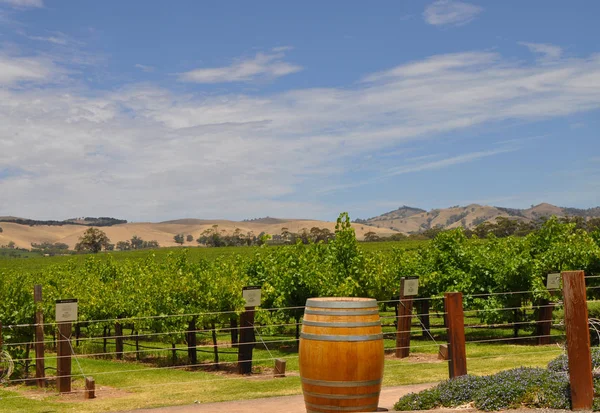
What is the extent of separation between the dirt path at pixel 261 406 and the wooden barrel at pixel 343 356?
1044 mm

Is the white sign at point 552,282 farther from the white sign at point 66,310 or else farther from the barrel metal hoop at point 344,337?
the white sign at point 66,310

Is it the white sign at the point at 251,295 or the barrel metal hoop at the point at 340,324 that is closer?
the barrel metal hoop at the point at 340,324

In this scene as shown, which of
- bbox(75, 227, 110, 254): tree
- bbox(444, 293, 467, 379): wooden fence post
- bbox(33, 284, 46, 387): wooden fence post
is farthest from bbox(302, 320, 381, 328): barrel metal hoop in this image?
bbox(75, 227, 110, 254): tree

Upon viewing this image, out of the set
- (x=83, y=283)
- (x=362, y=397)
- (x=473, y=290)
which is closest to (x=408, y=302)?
(x=473, y=290)

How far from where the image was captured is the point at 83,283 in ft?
70.3

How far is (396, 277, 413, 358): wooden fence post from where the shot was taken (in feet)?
46.2

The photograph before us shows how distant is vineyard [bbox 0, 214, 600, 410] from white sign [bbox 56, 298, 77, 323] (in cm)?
430

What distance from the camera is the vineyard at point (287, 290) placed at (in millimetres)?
15695

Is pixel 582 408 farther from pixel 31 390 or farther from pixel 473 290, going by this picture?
pixel 473 290

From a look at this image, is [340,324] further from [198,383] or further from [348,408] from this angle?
[198,383]

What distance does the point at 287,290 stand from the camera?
18.4m

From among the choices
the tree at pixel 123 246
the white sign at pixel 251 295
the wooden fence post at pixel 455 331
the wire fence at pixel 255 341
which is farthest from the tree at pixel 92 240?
the wooden fence post at pixel 455 331

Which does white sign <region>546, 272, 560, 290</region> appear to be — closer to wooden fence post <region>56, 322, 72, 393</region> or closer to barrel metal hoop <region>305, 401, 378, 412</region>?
barrel metal hoop <region>305, 401, 378, 412</region>

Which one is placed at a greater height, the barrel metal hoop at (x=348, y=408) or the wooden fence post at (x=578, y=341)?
the wooden fence post at (x=578, y=341)
